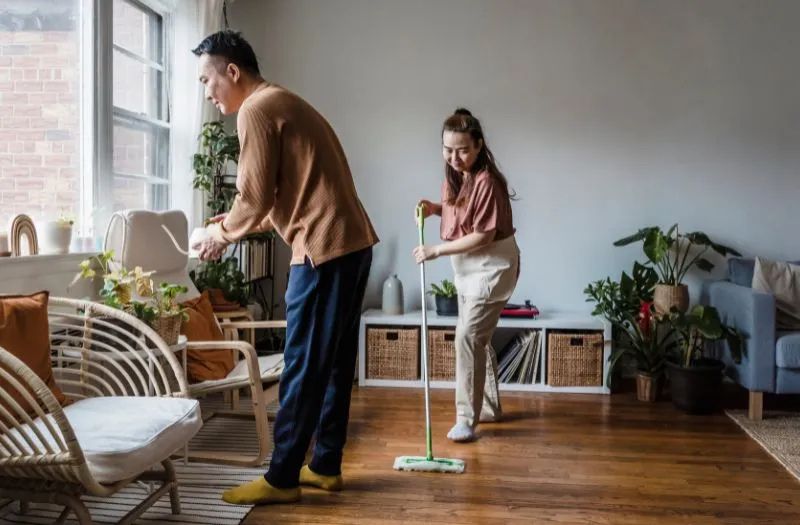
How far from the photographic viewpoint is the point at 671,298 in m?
3.95

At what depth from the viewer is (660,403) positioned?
12.6ft

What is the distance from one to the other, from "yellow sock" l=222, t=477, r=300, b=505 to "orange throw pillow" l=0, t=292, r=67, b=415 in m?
0.62

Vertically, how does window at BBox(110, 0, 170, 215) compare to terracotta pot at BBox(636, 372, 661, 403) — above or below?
above

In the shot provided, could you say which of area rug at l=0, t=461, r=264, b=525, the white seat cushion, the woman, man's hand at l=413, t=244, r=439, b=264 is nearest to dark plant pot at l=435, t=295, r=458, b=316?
the woman

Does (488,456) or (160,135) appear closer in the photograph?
(488,456)

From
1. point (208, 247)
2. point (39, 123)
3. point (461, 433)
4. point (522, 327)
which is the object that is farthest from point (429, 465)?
point (39, 123)

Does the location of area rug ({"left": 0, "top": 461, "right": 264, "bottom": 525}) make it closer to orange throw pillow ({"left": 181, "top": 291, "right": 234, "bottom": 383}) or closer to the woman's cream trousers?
orange throw pillow ({"left": 181, "top": 291, "right": 234, "bottom": 383})

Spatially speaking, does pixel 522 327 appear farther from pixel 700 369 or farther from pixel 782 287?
pixel 782 287

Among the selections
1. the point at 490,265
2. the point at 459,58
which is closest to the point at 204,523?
the point at 490,265

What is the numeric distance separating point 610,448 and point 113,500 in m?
1.94

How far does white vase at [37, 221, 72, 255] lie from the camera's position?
279cm

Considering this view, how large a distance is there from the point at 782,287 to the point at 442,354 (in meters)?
1.81

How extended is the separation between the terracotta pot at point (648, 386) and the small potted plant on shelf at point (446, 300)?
42.2 inches

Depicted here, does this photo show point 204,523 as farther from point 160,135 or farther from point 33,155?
point 160,135
